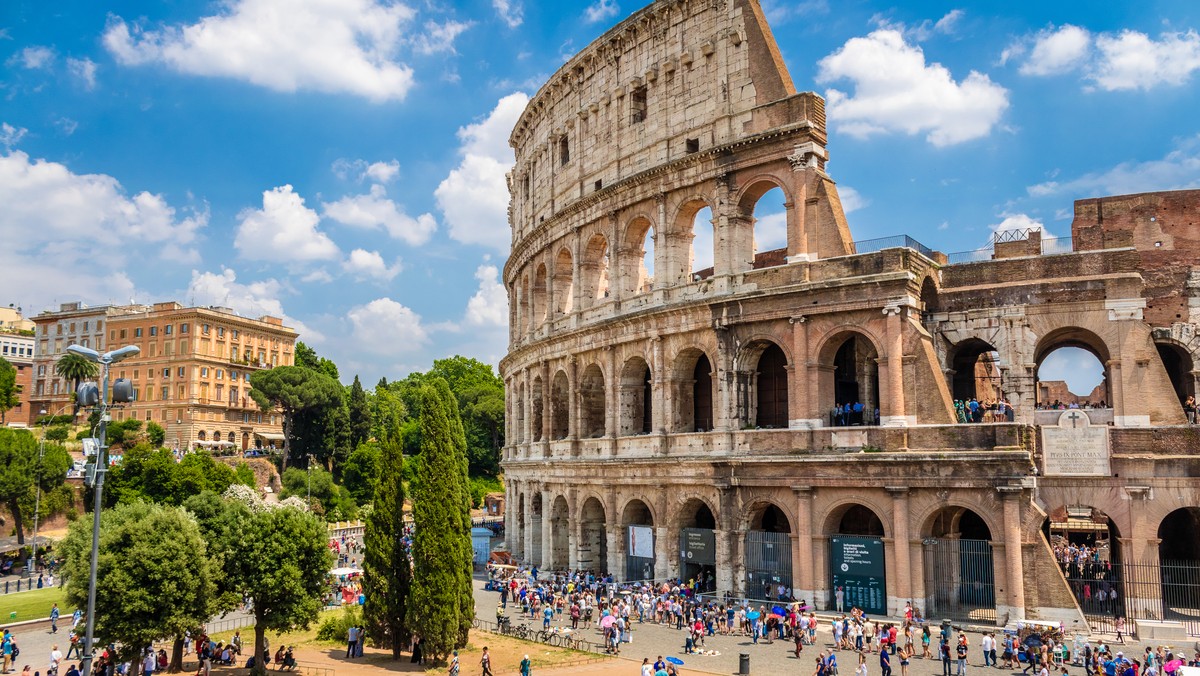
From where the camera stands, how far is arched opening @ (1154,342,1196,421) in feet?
99.3

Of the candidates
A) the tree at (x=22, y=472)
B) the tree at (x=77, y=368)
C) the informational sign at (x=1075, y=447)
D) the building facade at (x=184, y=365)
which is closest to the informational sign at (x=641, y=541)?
the informational sign at (x=1075, y=447)

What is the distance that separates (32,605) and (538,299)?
2537 centimetres

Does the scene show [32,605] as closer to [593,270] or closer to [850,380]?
[593,270]

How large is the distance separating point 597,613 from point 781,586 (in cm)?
679

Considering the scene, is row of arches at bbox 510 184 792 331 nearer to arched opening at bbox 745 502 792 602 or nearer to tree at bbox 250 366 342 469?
arched opening at bbox 745 502 792 602

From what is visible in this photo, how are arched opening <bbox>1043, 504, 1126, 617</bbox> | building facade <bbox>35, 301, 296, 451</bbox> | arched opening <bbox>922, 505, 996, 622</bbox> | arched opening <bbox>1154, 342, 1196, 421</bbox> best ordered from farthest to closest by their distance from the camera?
building facade <bbox>35, 301, 296, 451</bbox>, arched opening <bbox>1154, 342, 1196, 421</bbox>, arched opening <bbox>1043, 504, 1126, 617</bbox>, arched opening <bbox>922, 505, 996, 622</bbox>

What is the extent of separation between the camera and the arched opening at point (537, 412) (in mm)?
42344

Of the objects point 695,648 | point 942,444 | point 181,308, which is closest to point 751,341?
point 942,444

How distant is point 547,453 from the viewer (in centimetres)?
3975

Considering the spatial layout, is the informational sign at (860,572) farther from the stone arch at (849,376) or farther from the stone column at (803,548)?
the stone arch at (849,376)

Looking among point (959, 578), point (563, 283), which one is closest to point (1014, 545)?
point (959, 578)

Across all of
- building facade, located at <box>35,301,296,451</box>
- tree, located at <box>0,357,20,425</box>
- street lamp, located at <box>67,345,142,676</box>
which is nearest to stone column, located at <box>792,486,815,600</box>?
street lamp, located at <box>67,345,142,676</box>

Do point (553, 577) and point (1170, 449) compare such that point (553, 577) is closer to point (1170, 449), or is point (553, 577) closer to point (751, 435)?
point (751, 435)

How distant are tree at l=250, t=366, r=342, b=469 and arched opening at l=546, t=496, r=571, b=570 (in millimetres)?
46815
